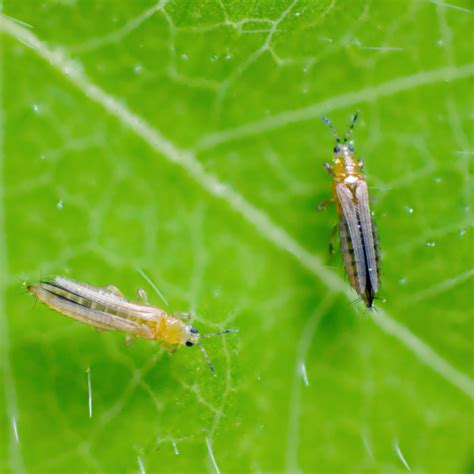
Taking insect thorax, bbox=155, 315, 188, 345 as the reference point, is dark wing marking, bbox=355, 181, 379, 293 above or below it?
above

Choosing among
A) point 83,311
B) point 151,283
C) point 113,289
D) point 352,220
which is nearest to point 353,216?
point 352,220

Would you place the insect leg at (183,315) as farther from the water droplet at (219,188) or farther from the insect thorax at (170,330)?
the water droplet at (219,188)

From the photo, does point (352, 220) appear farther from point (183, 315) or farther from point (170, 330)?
point (170, 330)

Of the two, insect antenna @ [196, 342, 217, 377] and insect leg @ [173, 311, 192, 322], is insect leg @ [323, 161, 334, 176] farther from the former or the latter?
insect antenna @ [196, 342, 217, 377]

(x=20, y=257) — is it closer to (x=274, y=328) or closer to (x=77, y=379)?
(x=77, y=379)

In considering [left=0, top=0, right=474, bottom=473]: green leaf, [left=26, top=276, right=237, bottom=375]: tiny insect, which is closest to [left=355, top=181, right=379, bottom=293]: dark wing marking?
[left=0, top=0, right=474, bottom=473]: green leaf
